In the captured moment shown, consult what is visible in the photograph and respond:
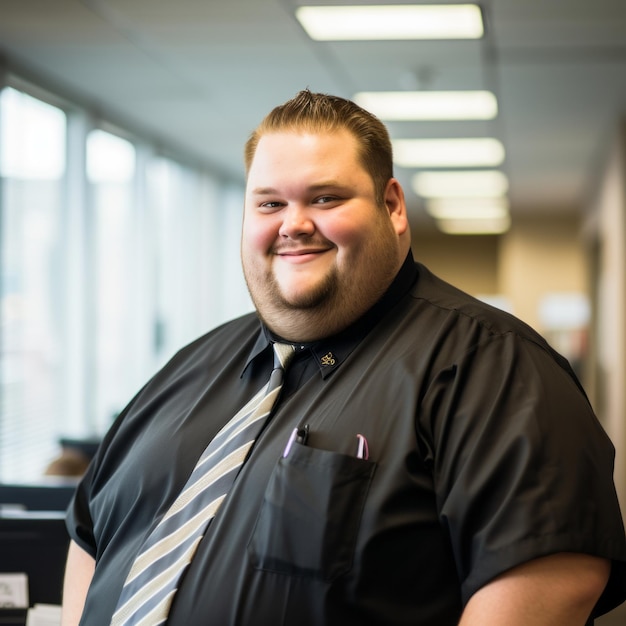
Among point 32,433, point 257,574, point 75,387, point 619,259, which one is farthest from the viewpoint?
point 619,259

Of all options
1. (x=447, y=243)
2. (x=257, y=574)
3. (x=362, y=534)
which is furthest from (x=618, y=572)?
(x=447, y=243)

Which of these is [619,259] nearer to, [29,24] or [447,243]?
[29,24]

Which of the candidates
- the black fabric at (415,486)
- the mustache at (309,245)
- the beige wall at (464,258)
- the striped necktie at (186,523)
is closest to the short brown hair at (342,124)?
the mustache at (309,245)

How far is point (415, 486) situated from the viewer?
50.1 inches

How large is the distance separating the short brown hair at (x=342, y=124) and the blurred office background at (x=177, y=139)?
2.26 meters

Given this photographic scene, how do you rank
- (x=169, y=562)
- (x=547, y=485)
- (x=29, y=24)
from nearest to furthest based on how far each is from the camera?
(x=547, y=485), (x=169, y=562), (x=29, y=24)

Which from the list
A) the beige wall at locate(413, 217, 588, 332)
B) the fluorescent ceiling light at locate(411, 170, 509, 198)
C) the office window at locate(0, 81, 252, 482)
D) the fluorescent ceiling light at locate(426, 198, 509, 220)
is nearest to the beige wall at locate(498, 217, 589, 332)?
the beige wall at locate(413, 217, 588, 332)

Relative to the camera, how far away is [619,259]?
6.57 m

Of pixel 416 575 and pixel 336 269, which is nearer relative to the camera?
pixel 416 575

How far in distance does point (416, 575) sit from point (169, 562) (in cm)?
38

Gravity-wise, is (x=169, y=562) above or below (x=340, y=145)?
below

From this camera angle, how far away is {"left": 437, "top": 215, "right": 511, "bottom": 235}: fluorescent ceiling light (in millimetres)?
13039

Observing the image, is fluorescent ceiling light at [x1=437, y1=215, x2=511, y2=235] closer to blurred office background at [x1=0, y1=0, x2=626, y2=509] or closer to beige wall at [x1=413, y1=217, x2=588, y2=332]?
beige wall at [x1=413, y1=217, x2=588, y2=332]

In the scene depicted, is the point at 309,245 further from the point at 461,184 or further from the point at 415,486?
the point at 461,184
